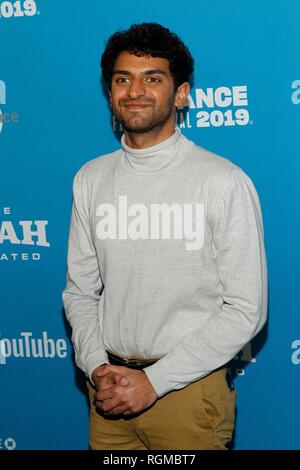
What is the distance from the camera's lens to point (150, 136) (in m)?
1.58

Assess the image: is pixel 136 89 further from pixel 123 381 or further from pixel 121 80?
pixel 123 381

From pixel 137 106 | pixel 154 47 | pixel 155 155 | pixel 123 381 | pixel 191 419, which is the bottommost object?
pixel 191 419

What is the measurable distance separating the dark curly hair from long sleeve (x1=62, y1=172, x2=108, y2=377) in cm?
34

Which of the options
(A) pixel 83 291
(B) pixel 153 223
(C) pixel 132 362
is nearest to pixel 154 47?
(B) pixel 153 223

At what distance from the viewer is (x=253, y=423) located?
7.02 feet

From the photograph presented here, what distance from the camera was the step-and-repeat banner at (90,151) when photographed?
187cm

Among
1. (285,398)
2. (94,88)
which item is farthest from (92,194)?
(285,398)

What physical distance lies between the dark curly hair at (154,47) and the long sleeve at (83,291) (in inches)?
13.6

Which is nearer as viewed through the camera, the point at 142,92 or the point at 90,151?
the point at 142,92

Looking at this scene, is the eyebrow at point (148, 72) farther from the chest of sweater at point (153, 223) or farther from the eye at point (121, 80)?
the chest of sweater at point (153, 223)

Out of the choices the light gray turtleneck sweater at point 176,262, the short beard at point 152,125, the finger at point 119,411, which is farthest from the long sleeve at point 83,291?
the short beard at point 152,125

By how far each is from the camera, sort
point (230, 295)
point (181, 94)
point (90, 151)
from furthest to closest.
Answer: point (90, 151), point (181, 94), point (230, 295)

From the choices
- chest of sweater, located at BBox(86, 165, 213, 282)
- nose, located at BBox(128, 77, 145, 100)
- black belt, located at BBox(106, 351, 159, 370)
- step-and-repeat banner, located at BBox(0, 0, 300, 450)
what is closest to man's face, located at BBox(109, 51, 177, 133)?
nose, located at BBox(128, 77, 145, 100)

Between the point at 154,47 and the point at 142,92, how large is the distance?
4.8 inches
